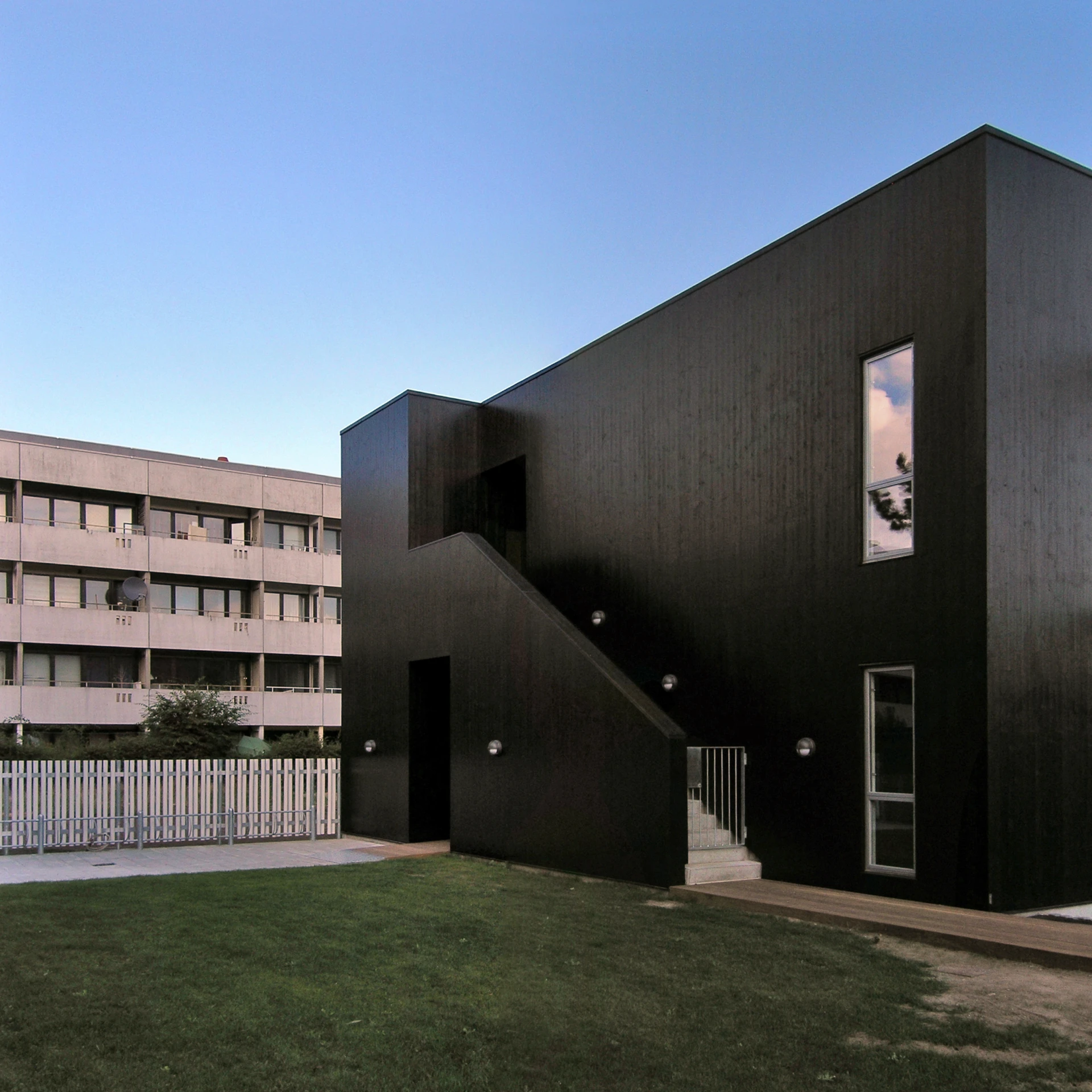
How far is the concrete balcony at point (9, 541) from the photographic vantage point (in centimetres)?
3641

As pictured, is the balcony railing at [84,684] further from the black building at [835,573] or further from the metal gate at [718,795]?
the metal gate at [718,795]

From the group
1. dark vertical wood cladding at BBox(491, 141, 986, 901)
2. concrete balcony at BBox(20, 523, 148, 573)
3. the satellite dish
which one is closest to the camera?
dark vertical wood cladding at BBox(491, 141, 986, 901)

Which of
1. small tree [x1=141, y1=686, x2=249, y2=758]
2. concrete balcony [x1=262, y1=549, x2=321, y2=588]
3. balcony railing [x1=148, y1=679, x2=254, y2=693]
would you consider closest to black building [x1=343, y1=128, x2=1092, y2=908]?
small tree [x1=141, y1=686, x2=249, y2=758]

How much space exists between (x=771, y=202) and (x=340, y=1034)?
57.2 feet

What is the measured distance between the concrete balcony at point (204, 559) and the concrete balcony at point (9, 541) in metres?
4.37

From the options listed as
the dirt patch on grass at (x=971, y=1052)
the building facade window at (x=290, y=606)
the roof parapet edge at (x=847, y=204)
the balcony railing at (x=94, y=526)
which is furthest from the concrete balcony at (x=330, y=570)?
the dirt patch on grass at (x=971, y=1052)

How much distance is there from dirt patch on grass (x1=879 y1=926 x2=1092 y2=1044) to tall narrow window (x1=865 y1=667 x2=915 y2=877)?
2.12m

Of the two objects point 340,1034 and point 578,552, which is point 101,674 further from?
point 340,1034

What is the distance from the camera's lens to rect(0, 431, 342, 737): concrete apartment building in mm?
36969

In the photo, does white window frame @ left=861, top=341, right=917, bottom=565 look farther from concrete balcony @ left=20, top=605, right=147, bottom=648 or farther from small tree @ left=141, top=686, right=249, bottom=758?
concrete balcony @ left=20, top=605, right=147, bottom=648

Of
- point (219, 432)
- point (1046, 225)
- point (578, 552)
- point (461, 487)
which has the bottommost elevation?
point (578, 552)

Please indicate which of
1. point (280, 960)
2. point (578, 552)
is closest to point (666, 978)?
point (280, 960)

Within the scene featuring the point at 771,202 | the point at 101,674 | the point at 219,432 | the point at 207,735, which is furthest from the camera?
the point at 219,432

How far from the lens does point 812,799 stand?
10727 mm
